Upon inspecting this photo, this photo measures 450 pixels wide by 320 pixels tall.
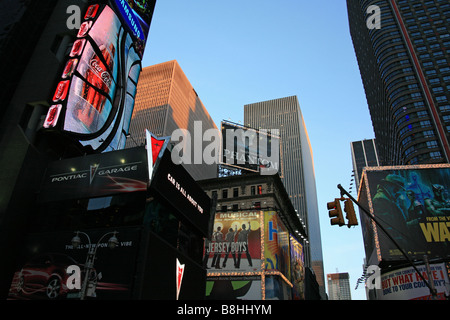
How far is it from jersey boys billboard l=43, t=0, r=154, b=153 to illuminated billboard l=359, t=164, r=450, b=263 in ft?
129

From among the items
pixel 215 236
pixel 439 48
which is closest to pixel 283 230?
pixel 215 236

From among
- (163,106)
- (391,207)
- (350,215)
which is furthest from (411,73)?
(163,106)

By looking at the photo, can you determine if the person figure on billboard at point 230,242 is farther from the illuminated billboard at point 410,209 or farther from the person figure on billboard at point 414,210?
the person figure on billboard at point 414,210

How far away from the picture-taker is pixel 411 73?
320 ft

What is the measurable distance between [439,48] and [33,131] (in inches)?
4499

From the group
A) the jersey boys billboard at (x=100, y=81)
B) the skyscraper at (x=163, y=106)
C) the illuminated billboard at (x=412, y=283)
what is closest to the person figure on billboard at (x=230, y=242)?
the illuminated billboard at (x=412, y=283)

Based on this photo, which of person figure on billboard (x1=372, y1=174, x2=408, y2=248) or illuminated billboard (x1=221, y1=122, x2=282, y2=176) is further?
illuminated billboard (x1=221, y1=122, x2=282, y2=176)

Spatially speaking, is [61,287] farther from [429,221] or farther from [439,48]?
[439,48]

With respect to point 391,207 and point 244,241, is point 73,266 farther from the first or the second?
point 391,207

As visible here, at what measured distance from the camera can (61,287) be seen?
20547mm

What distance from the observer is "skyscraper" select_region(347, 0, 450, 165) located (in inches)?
3494

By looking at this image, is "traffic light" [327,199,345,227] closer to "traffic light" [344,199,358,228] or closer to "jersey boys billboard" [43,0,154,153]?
"traffic light" [344,199,358,228]

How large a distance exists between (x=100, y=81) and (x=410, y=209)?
46684 millimetres

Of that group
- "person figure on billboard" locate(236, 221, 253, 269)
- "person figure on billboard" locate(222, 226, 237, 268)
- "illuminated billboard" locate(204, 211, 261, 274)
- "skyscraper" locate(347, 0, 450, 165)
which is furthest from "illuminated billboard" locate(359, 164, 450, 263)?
"skyscraper" locate(347, 0, 450, 165)
